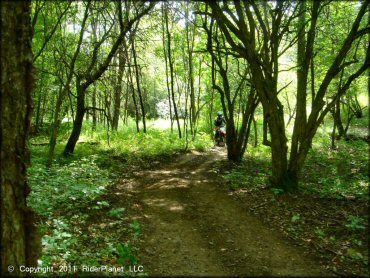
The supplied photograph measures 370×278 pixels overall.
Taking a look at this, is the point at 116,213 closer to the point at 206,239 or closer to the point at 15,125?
the point at 206,239

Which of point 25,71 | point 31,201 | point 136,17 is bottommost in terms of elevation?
point 31,201

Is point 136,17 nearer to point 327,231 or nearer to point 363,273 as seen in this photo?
point 327,231

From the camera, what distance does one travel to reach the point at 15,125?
3.18m

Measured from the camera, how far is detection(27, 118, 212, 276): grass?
4844 millimetres

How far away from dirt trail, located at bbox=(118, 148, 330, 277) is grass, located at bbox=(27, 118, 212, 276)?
477mm

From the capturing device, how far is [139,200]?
26.9 ft

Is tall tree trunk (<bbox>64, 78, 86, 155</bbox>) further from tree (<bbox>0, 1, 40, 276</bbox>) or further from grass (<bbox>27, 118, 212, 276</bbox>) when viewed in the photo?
tree (<bbox>0, 1, 40, 276</bbox>)

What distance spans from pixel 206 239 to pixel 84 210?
9.13 feet

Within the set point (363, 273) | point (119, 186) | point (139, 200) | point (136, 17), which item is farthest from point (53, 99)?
point (363, 273)

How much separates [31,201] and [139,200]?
2606 millimetres

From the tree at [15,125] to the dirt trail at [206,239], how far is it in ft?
6.97

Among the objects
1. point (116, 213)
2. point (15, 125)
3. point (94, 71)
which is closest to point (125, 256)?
point (116, 213)

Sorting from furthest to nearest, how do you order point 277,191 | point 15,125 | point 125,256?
1. point 277,191
2. point 125,256
3. point 15,125

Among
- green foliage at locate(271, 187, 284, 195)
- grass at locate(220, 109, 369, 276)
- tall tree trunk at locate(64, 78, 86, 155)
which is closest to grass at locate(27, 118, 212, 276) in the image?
tall tree trunk at locate(64, 78, 86, 155)
